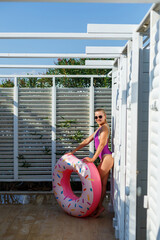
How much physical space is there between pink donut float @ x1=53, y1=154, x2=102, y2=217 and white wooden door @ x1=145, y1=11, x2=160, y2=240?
7.82 ft

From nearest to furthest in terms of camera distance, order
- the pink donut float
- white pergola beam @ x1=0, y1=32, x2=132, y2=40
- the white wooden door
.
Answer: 1. the white wooden door
2. white pergola beam @ x1=0, y1=32, x2=132, y2=40
3. the pink donut float

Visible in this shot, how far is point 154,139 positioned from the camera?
7.34 ft

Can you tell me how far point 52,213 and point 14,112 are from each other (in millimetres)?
2359

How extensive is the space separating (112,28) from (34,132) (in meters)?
3.88

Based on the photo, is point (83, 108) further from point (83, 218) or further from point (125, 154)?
point (125, 154)

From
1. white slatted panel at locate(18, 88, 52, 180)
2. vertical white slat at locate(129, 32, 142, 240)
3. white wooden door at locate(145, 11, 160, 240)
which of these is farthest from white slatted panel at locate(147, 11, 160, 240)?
white slatted panel at locate(18, 88, 52, 180)

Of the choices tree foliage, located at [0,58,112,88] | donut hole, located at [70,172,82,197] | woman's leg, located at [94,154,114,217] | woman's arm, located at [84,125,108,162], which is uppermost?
tree foliage, located at [0,58,112,88]

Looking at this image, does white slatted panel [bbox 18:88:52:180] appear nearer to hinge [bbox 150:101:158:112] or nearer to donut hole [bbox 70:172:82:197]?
donut hole [bbox 70:172:82:197]

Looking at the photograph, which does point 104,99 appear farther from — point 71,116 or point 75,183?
point 75,183

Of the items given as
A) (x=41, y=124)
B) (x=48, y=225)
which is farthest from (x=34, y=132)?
(x=48, y=225)

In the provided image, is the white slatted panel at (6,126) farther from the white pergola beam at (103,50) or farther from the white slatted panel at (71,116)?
the white pergola beam at (103,50)

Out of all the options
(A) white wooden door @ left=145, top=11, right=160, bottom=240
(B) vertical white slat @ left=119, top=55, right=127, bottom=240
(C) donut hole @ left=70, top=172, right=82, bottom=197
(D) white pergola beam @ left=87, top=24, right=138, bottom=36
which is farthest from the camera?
(C) donut hole @ left=70, top=172, right=82, bottom=197

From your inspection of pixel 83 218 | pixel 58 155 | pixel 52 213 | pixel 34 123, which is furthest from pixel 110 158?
pixel 34 123

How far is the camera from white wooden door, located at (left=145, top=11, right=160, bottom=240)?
2.10m
